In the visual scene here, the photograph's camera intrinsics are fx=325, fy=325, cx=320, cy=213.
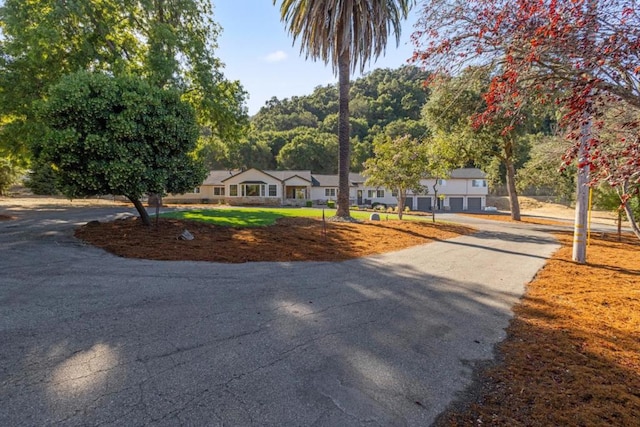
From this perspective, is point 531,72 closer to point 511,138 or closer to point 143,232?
point 143,232

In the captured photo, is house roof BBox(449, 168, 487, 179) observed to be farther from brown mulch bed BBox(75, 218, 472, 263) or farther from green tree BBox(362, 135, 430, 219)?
brown mulch bed BBox(75, 218, 472, 263)

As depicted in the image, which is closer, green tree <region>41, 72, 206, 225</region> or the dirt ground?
the dirt ground

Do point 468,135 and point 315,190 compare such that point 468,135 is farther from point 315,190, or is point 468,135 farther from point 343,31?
point 315,190

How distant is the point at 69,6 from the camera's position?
14156 mm

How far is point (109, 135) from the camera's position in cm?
915

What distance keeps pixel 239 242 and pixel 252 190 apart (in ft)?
110

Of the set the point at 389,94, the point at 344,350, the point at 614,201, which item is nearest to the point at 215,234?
the point at 344,350

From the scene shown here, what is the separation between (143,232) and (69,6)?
11359 millimetres

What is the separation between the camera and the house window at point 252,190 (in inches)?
1672

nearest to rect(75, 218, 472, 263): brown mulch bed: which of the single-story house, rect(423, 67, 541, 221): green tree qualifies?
rect(423, 67, 541, 221): green tree

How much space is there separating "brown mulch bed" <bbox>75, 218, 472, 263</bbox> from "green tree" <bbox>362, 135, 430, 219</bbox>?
20.1 feet

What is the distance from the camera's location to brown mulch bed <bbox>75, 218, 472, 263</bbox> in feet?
27.5

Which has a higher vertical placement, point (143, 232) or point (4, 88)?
point (4, 88)

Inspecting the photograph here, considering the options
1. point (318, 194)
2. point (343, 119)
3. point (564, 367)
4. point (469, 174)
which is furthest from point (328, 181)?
point (564, 367)
